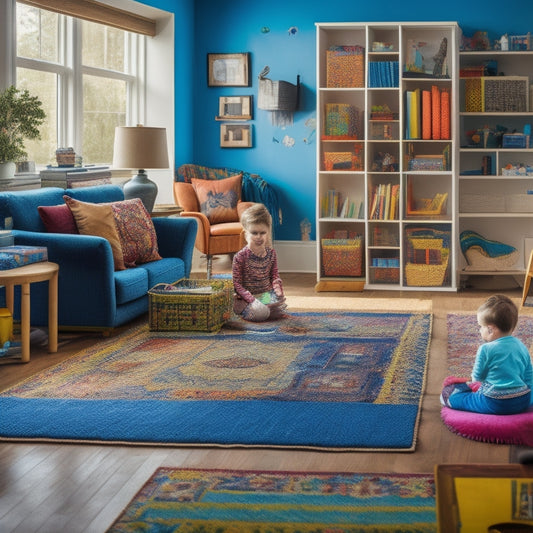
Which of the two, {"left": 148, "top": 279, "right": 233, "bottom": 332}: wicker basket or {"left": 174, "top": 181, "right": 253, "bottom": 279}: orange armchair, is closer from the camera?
{"left": 148, "top": 279, "right": 233, "bottom": 332}: wicker basket

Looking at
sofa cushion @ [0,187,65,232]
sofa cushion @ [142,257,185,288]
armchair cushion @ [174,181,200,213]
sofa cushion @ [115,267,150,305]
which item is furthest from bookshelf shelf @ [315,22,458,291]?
sofa cushion @ [0,187,65,232]

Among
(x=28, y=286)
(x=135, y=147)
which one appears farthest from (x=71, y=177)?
(x=28, y=286)

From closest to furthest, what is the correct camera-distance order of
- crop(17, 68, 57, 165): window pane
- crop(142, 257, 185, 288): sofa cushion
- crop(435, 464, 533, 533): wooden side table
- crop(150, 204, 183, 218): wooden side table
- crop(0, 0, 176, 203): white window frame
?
crop(435, 464, 533, 533): wooden side table
crop(142, 257, 185, 288): sofa cushion
crop(17, 68, 57, 165): window pane
crop(150, 204, 183, 218): wooden side table
crop(0, 0, 176, 203): white window frame

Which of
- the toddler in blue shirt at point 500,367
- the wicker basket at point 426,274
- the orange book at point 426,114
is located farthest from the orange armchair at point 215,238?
the toddler in blue shirt at point 500,367

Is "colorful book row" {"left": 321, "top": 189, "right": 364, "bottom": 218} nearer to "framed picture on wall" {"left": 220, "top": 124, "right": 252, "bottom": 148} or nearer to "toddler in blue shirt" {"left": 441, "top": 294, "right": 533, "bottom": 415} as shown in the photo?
"framed picture on wall" {"left": 220, "top": 124, "right": 252, "bottom": 148}

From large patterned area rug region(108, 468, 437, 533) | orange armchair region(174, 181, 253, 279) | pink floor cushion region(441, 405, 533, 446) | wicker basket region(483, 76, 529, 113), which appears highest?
wicker basket region(483, 76, 529, 113)

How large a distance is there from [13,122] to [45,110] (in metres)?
1.34

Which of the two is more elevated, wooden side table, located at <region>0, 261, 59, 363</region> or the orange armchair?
the orange armchair

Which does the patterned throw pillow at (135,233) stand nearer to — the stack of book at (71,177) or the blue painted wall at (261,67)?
the stack of book at (71,177)

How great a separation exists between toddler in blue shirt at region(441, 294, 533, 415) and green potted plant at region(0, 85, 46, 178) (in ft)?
10.3

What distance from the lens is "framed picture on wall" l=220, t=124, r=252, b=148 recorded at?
8250 mm

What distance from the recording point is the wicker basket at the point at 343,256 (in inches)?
291

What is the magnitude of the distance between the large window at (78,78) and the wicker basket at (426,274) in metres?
2.65

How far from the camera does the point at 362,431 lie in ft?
11.1
